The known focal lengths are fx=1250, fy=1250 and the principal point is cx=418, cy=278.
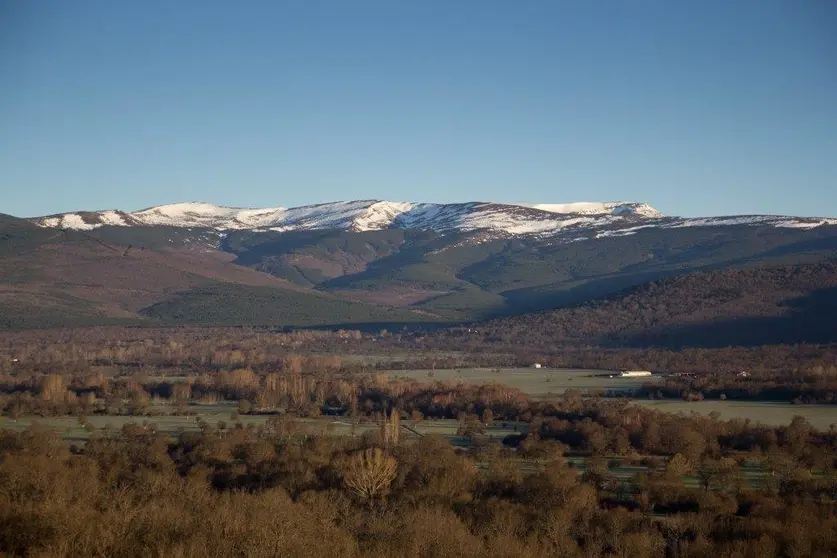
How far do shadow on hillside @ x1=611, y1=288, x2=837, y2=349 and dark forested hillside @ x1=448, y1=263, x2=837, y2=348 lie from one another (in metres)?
0.11

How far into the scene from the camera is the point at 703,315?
488 feet

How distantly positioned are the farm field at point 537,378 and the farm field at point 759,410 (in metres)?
10.2

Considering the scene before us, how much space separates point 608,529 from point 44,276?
6545 inches

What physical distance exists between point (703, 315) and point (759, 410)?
7153 centimetres

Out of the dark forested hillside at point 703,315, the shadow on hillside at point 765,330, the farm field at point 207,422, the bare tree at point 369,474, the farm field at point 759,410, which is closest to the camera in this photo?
the bare tree at point 369,474

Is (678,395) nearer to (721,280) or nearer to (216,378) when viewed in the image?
(216,378)

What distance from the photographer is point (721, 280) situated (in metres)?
165

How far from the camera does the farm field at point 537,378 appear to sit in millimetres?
97250

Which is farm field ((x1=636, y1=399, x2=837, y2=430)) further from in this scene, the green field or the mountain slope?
Answer: the mountain slope

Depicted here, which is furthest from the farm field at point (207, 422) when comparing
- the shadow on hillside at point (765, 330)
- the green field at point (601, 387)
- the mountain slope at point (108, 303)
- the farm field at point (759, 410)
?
the mountain slope at point (108, 303)

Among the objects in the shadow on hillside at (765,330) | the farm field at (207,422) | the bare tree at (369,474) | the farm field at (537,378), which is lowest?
the farm field at (207,422)

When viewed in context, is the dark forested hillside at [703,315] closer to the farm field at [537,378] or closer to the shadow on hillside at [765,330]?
the shadow on hillside at [765,330]


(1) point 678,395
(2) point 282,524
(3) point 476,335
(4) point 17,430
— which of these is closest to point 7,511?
(2) point 282,524

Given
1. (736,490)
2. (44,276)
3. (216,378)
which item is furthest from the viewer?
(44,276)
